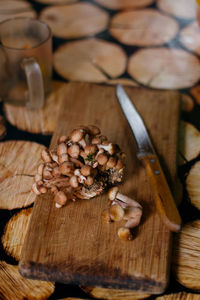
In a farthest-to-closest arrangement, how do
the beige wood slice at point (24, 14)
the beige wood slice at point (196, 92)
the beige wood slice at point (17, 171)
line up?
the beige wood slice at point (24, 14) < the beige wood slice at point (196, 92) < the beige wood slice at point (17, 171)

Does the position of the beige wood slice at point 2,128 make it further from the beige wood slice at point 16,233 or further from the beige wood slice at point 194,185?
the beige wood slice at point 194,185

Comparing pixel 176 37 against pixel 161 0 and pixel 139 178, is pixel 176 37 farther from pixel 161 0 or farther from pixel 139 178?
pixel 139 178

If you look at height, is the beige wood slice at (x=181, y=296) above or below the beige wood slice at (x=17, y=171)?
below

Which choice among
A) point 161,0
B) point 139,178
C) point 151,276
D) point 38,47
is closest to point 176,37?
point 161,0

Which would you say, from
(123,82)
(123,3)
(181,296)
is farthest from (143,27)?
(181,296)

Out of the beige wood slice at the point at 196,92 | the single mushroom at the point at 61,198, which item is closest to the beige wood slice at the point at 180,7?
the beige wood slice at the point at 196,92

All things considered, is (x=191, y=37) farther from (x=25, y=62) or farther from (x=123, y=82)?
(x=25, y=62)

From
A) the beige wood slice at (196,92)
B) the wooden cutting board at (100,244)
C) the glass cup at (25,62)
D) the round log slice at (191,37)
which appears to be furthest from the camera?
the round log slice at (191,37)
